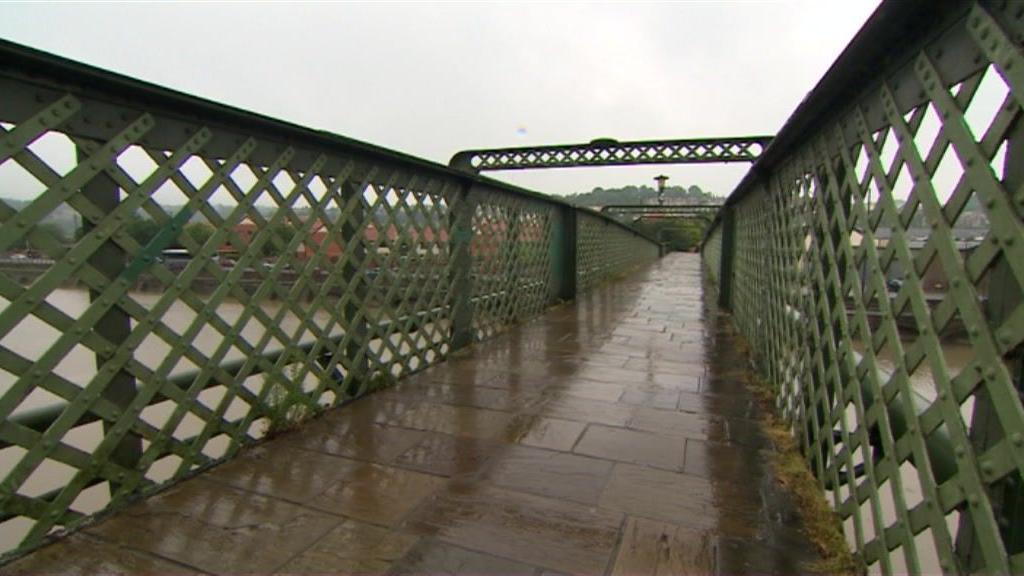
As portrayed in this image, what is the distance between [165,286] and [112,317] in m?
0.21

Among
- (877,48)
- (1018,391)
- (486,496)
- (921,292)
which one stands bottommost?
(486,496)

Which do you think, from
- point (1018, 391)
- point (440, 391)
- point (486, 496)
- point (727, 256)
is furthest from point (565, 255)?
point (1018, 391)

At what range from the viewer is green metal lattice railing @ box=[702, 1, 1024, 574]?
991mm

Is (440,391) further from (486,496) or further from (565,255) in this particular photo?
(565,255)

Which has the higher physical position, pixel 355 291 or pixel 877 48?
pixel 877 48

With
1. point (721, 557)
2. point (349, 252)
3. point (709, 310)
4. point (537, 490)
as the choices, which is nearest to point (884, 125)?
point (721, 557)

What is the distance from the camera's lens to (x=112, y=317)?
1.85 m

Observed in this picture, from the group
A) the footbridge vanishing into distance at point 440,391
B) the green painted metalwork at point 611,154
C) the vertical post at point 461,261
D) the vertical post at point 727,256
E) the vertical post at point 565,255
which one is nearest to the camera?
the footbridge vanishing into distance at point 440,391

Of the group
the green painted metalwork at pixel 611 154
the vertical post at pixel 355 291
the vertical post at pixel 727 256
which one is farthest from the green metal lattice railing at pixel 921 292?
the green painted metalwork at pixel 611 154

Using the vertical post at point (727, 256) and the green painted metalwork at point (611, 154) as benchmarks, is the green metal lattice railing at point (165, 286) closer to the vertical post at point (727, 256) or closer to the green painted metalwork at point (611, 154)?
the vertical post at point (727, 256)

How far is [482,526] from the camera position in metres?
1.83

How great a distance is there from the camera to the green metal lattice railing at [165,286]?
64.1 inches

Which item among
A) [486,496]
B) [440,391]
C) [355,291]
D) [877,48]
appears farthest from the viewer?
[440,391]

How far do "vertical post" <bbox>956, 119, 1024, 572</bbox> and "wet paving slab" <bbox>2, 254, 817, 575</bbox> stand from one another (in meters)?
0.70
